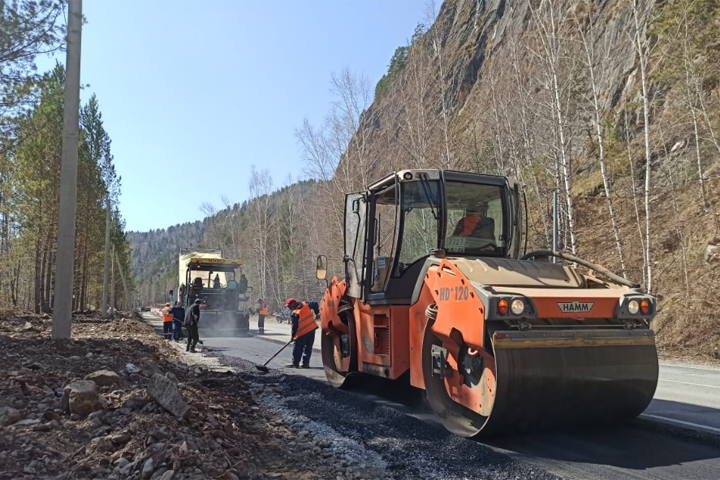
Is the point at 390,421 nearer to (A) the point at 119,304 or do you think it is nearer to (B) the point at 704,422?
(B) the point at 704,422

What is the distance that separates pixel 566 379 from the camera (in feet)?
16.0

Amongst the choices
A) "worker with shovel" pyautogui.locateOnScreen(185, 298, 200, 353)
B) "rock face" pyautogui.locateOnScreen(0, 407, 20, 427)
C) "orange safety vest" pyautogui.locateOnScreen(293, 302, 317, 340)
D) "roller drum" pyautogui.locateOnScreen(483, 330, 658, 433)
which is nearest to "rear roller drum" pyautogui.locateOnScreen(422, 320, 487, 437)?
"roller drum" pyautogui.locateOnScreen(483, 330, 658, 433)

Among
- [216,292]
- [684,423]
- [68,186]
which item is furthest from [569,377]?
[216,292]

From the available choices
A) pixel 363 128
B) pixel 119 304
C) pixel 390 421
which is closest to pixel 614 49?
pixel 363 128

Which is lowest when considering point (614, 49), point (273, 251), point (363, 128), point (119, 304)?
point (119, 304)

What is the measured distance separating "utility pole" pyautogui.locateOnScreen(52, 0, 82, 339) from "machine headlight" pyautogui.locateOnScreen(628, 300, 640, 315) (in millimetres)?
8356

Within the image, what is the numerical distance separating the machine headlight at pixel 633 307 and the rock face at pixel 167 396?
13.4ft

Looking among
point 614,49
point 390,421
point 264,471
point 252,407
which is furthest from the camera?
point 614,49

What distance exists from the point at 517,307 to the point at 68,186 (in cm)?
808

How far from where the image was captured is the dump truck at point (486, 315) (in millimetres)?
4875

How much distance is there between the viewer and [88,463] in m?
3.90

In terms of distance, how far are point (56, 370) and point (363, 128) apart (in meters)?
22.4

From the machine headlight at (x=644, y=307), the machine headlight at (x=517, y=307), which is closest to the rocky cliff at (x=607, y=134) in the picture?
the machine headlight at (x=644, y=307)

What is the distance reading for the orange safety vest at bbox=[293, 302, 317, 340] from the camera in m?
12.2
